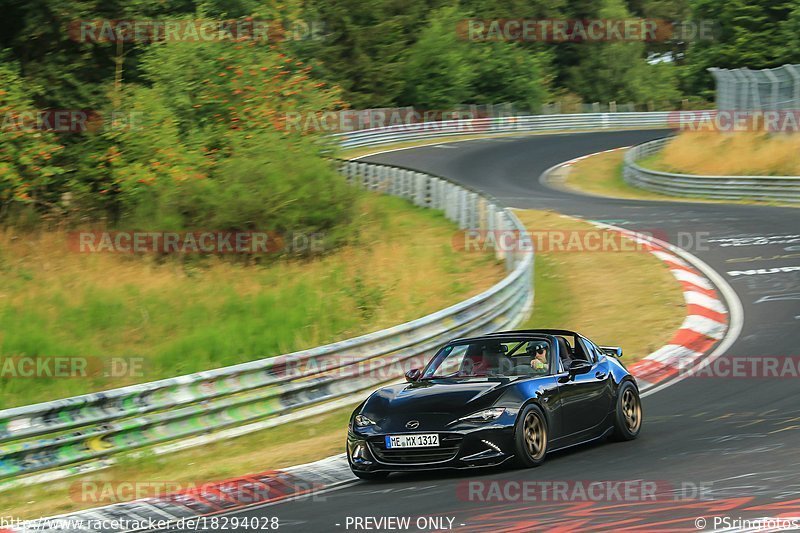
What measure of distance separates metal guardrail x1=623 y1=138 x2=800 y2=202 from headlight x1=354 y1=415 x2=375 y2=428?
2234 centimetres

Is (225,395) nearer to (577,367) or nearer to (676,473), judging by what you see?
(577,367)

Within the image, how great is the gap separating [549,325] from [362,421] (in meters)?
8.22

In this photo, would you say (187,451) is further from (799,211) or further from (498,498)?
(799,211)

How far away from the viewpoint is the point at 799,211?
26734 millimetres

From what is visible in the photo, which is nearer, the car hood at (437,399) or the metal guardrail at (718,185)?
the car hood at (437,399)

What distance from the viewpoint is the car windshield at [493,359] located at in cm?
988

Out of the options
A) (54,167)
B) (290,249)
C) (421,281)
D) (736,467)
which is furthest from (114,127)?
(736,467)

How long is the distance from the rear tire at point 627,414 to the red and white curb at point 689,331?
2.55 meters

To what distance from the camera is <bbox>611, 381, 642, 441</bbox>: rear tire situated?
34.3ft

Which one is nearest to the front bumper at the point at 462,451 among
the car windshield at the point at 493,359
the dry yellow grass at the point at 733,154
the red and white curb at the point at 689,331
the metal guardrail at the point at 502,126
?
the car windshield at the point at 493,359

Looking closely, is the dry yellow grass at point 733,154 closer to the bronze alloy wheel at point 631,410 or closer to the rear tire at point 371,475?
the bronze alloy wheel at point 631,410

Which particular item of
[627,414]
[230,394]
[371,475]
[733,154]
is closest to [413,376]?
[371,475]

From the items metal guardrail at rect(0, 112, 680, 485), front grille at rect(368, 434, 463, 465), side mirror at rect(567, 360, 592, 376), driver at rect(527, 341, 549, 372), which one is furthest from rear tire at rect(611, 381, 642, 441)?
metal guardrail at rect(0, 112, 680, 485)

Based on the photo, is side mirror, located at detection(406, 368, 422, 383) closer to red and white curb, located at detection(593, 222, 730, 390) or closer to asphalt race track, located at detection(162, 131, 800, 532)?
asphalt race track, located at detection(162, 131, 800, 532)
